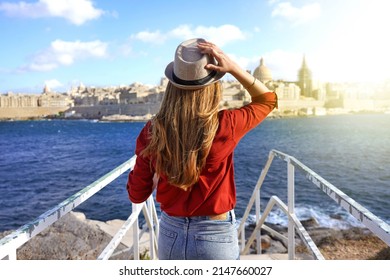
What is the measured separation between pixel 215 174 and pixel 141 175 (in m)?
0.17

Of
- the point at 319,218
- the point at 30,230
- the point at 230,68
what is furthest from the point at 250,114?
the point at 319,218

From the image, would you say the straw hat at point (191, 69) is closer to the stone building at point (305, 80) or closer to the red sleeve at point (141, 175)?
the red sleeve at point (141, 175)

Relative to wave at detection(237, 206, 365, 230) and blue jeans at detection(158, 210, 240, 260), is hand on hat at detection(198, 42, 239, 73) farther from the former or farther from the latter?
wave at detection(237, 206, 365, 230)

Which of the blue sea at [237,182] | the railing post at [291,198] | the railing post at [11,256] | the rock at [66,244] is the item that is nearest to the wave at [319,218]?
the blue sea at [237,182]

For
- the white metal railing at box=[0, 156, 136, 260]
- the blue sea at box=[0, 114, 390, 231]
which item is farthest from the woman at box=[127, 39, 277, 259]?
the blue sea at box=[0, 114, 390, 231]

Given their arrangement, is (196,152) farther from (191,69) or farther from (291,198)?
(291,198)

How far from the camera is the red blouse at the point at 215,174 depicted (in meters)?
0.82

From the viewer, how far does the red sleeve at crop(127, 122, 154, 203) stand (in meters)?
0.86

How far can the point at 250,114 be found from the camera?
2.74 feet

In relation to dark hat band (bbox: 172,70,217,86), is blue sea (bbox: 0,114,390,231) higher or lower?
lower

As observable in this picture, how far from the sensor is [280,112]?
180 ft

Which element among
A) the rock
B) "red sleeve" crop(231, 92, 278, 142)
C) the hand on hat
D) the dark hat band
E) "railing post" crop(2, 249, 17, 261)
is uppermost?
the hand on hat

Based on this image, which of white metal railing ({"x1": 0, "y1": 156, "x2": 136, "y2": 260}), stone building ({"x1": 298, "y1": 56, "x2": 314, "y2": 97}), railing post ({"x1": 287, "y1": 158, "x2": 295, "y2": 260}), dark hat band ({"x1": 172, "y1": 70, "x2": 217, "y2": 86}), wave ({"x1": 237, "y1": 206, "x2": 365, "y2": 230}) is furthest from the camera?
stone building ({"x1": 298, "y1": 56, "x2": 314, "y2": 97})
